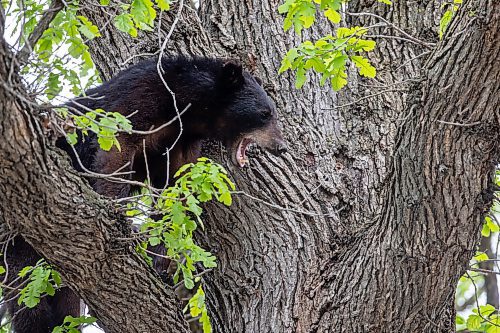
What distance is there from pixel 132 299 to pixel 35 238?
0.77 meters

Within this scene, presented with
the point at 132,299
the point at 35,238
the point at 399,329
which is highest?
the point at 35,238

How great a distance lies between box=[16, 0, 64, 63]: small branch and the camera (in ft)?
10.9

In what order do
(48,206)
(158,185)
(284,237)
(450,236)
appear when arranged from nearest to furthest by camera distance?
(48,206) → (450,236) → (284,237) → (158,185)

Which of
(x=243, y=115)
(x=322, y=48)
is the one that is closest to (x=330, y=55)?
(x=322, y=48)

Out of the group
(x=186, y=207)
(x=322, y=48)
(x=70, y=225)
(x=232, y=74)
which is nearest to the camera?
(x=70, y=225)

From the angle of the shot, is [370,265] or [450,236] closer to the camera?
[450,236]

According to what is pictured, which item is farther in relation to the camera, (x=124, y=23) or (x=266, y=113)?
(x=266, y=113)

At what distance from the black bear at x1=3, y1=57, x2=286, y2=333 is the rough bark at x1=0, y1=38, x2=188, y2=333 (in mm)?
1151

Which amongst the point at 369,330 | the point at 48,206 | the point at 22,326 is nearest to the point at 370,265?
the point at 369,330

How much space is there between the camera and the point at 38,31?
12.1 ft

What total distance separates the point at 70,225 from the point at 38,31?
1.02 m

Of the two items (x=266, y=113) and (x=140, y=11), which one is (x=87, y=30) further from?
(x=266, y=113)

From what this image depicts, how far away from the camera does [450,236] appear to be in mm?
3975

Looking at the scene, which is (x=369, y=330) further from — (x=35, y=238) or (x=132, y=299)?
(x=35, y=238)
